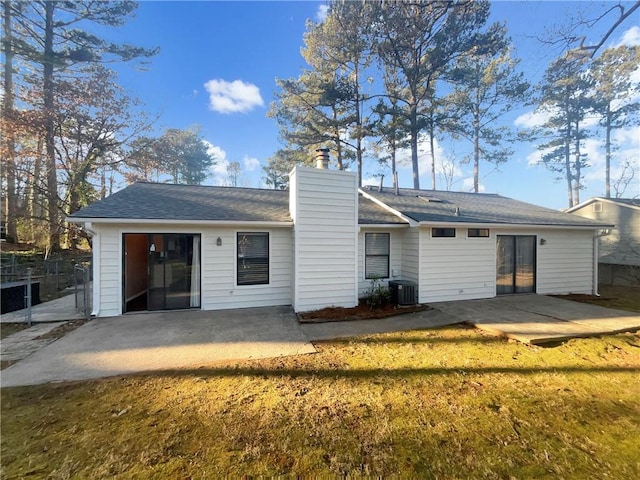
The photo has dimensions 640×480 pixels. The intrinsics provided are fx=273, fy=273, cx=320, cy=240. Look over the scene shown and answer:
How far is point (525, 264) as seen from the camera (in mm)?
8766

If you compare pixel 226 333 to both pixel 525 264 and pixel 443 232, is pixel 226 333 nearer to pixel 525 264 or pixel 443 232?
pixel 443 232

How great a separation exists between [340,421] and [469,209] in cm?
867

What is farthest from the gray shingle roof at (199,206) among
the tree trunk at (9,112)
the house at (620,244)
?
the house at (620,244)

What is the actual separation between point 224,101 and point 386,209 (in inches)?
629

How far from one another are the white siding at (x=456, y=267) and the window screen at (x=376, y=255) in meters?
1.06

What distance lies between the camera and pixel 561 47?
26.0ft

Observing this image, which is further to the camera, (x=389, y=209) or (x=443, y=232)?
(x=389, y=209)

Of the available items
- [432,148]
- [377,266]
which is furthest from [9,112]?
[432,148]

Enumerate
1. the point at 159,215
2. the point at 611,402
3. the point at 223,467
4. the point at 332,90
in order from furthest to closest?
1. the point at 332,90
2. the point at 159,215
3. the point at 611,402
4. the point at 223,467

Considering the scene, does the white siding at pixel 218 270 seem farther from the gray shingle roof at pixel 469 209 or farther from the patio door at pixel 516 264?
the patio door at pixel 516 264

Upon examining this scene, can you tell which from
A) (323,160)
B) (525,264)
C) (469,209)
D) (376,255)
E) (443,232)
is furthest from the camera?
(469,209)

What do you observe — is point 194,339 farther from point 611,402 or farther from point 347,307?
point 611,402

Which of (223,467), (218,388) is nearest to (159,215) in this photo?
(218,388)

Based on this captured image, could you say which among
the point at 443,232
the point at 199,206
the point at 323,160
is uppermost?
the point at 323,160
